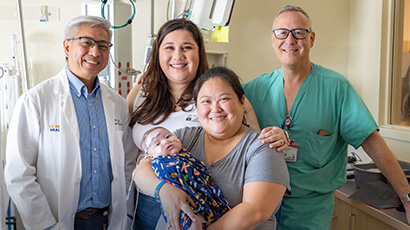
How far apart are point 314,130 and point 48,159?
1.21 meters

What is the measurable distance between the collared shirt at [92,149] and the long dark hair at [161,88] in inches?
7.3

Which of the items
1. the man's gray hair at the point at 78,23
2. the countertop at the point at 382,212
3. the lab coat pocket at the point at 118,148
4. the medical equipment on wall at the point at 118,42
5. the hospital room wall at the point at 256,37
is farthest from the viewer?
the hospital room wall at the point at 256,37

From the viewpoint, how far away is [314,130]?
1743 millimetres

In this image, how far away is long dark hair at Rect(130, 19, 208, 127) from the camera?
177cm

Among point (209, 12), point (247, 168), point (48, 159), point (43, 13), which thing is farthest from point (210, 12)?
point (43, 13)

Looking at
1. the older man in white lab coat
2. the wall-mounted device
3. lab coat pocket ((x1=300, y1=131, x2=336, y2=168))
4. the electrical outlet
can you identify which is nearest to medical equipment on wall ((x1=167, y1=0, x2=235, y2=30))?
the wall-mounted device

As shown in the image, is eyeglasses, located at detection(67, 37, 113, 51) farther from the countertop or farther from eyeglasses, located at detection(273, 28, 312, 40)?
the countertop

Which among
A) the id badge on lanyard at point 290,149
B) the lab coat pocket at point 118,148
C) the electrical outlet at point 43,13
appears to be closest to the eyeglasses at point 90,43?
the lab coat pocket at point 118,148

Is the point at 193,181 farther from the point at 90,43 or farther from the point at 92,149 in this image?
the point at 90,43

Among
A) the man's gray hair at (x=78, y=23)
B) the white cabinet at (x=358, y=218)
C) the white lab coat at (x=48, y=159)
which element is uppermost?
the man's gray hair at (x=78, y=23)

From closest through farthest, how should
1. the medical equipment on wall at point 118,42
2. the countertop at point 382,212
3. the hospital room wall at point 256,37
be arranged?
the countertop at point 382,212, the medical equipment on wall at point 118,42, the hospital room wall at point 256,37

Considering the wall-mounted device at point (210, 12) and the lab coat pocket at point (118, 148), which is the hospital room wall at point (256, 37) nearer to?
the wall-mounted device at point (210, 12)

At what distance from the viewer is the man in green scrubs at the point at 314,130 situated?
1.73 m

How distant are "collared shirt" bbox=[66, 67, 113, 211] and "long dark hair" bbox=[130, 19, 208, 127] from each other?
0.19 m
